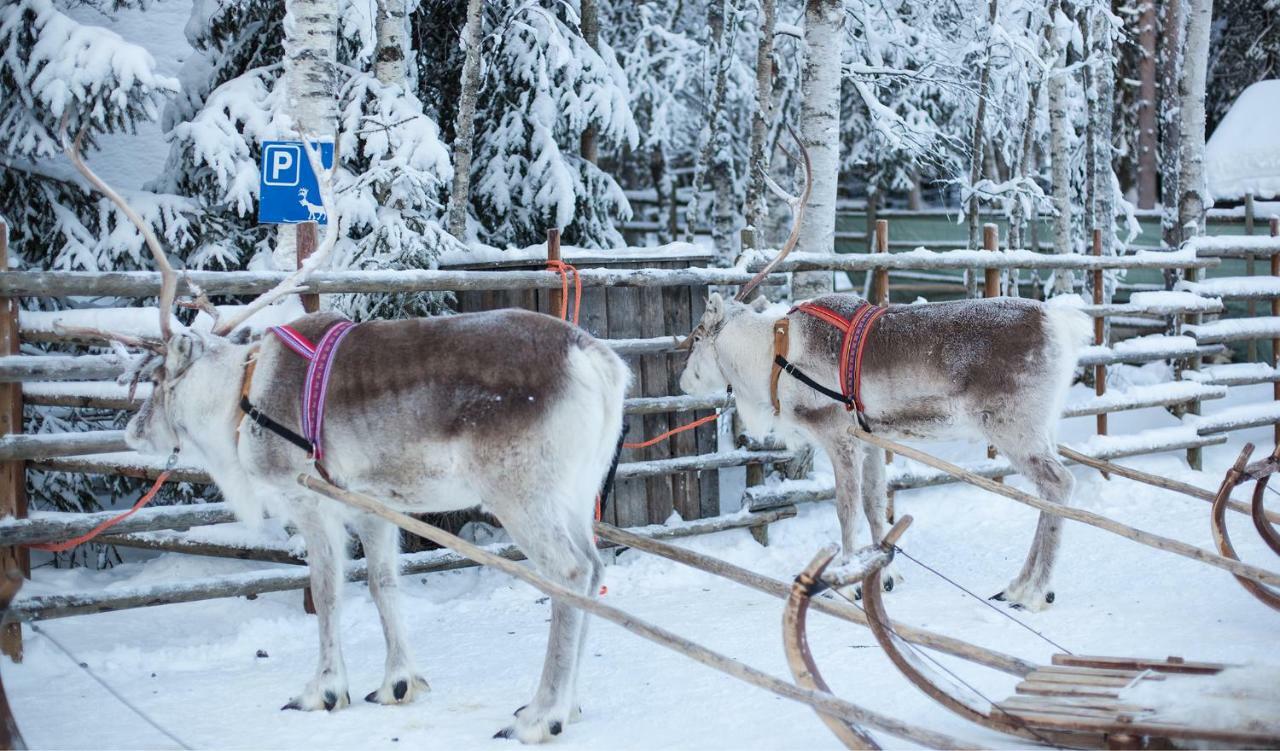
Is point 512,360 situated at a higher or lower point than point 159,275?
lower

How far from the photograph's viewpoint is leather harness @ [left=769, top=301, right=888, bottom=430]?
5.71 m

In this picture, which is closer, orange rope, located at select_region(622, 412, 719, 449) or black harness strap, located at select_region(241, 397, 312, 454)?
black harness strap, located at select_region(241, 397, 312, 454)

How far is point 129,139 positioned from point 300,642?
625 centimetres

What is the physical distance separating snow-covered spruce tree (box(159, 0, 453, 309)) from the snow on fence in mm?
649

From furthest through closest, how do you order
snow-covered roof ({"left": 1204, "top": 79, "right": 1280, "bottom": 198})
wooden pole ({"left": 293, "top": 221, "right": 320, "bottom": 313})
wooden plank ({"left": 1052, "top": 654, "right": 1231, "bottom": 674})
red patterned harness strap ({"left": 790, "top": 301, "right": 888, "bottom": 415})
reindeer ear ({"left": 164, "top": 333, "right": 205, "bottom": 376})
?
snow-covered roof ({"left": 1204, "top": 79, "right": 1280, "bottom": 198})
red patterned harness strap ({"left": 790, "top": 301, "right": 888, "bottom": 415})
wooden pole ({"left": 293, "top": 221, "right": 320, "bottom": 313})
reindeer ear ({"left": 164, "top": 333, "right": 205, "bottom": 376})
wooden plank ({"left": 1052, "top": 654, "right": 1231, "bottom": 674})

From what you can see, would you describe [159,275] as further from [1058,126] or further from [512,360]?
[1058,126]

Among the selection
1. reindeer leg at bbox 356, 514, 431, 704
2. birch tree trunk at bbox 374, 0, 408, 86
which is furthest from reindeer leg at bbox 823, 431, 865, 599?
birch tree trunk at bbox 374, 0, 408, 86

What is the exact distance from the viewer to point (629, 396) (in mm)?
6797

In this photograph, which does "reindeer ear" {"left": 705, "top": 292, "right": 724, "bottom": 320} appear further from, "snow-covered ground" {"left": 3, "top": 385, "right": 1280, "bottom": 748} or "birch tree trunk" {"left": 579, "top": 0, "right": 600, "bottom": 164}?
"birch tree trunk" {"left": 579, "top": 0, "right": 600, "bottom": 164}

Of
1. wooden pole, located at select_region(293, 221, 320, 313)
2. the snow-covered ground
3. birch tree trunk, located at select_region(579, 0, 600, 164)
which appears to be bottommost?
the snow-covered ground

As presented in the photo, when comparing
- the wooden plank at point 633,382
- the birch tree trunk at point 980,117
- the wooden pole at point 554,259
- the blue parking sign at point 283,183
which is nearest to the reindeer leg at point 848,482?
the wooden plank at point 633,382

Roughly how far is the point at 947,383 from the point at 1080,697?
2338 millimetres

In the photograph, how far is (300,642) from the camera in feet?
17.5

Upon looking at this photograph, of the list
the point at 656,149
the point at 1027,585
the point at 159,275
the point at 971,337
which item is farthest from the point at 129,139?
the point at 656,149
